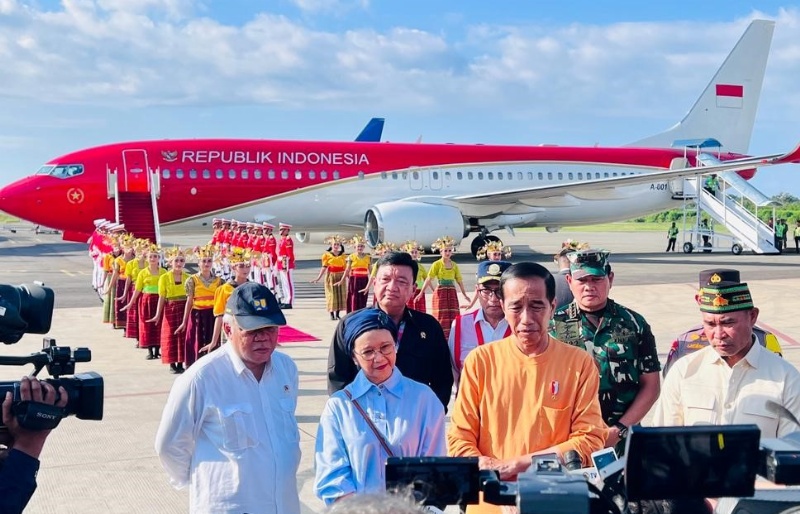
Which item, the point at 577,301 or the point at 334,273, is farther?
the point at 334,273

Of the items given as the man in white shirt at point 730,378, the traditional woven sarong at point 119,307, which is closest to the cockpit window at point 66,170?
the traditional woven sarong at point 119,307

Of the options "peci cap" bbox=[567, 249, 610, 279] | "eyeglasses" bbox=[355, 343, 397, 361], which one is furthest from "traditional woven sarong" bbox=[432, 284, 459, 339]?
"eyeglasses" bbox=[355, 343, 397, 361]

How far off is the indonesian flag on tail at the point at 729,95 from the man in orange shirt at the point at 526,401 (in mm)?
33962

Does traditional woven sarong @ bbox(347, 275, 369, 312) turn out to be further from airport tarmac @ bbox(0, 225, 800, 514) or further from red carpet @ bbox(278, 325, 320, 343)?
red carpet @ bbox(278, 325, 320, 343)

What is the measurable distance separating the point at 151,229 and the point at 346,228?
18.9 feet

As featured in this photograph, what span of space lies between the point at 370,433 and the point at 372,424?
37 millimetres

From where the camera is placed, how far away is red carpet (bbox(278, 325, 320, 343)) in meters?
12.1

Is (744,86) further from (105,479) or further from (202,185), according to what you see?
(105,479)

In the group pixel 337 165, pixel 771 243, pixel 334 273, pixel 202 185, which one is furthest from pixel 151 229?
pixel 771 243

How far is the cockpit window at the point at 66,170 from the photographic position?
2269 cm

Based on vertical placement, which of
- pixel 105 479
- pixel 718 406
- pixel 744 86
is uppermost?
pixel 744 86

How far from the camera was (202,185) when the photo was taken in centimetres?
2355

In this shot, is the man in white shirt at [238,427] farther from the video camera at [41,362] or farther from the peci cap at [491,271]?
the peci cap at [491,271]

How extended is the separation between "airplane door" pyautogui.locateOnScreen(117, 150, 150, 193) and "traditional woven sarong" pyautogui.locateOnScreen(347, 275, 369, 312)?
34.7ft
